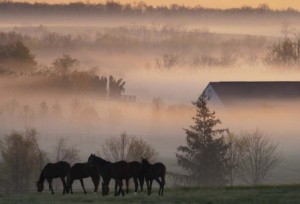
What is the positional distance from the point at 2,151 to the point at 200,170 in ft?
95.4

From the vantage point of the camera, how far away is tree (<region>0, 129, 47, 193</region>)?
118625 mm

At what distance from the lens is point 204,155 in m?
117

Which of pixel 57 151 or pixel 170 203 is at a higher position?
pixel 57 151

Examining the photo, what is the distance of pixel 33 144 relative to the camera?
134m

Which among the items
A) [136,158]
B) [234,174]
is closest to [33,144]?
[136,158]

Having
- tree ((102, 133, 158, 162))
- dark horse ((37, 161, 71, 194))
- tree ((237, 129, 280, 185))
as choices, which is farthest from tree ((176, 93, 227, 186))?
dark horse ((37, 161, 71, 194))

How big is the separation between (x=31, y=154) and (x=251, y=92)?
4564cm

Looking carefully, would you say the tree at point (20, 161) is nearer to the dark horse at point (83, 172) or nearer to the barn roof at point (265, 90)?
the barn roof at point (265, 90)

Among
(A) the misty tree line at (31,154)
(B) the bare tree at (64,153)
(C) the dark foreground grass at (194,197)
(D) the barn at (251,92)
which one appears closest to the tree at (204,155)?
(A) the misty tree line at (31,154)

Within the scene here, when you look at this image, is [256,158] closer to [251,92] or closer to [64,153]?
[64,153]

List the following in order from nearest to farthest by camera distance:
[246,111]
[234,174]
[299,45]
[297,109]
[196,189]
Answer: [196,189] → [234,174] → [246,111] → [297,109] → [299,45]

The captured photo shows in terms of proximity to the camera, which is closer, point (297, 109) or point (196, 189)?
point (196, 189)

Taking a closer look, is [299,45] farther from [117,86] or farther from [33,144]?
[33,144]

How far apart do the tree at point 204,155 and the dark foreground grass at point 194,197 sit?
5609cm
